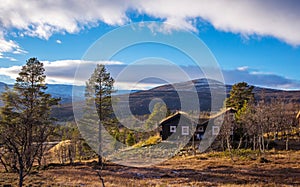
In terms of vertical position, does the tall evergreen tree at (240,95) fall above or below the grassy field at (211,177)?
above

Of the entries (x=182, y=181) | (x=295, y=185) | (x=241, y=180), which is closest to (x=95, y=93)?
(x=182, y=181)

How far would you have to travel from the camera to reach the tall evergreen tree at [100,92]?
104 ft

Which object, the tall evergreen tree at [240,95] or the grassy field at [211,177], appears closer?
the grassy field at [211,177]

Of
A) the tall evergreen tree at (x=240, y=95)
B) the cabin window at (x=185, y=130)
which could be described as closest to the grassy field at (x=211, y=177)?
the cabin window at (x=185, y=130)

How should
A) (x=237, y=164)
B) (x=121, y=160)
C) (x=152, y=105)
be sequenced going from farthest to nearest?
(x=152, y=105)
(x=121, y=160)
(x=237, y=164)

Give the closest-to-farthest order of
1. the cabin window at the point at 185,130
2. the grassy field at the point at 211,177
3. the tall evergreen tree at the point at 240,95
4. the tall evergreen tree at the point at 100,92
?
1. the grassy field at the point at 211,177
2. the tall evergreen tree at the point at 100,92
3. the cabin window at the point at 185,130
4. the tall evergreen tree at the point at 240,95

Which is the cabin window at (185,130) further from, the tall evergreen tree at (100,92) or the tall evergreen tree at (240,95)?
the tall evergreen tree at (100,92)

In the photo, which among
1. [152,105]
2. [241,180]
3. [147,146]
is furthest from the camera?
[152,105]

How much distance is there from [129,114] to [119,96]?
4.87m

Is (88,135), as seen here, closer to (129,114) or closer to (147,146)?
(129,114)

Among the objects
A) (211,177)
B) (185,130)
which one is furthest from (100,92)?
Result: (185,130)

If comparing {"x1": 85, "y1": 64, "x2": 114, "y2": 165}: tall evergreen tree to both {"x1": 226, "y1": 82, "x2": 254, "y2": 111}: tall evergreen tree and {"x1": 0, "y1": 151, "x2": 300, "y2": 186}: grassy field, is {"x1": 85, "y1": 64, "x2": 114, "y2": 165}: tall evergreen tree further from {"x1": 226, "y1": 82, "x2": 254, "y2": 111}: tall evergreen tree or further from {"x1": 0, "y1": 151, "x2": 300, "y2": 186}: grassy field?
{"x1": 226, "y1": 82, "x2": 254, "y2": 111}: tall evergreen tree

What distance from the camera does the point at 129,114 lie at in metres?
28.5

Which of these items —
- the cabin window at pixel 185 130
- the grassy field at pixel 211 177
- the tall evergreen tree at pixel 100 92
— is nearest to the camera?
the grassy field at pixel 211 177
